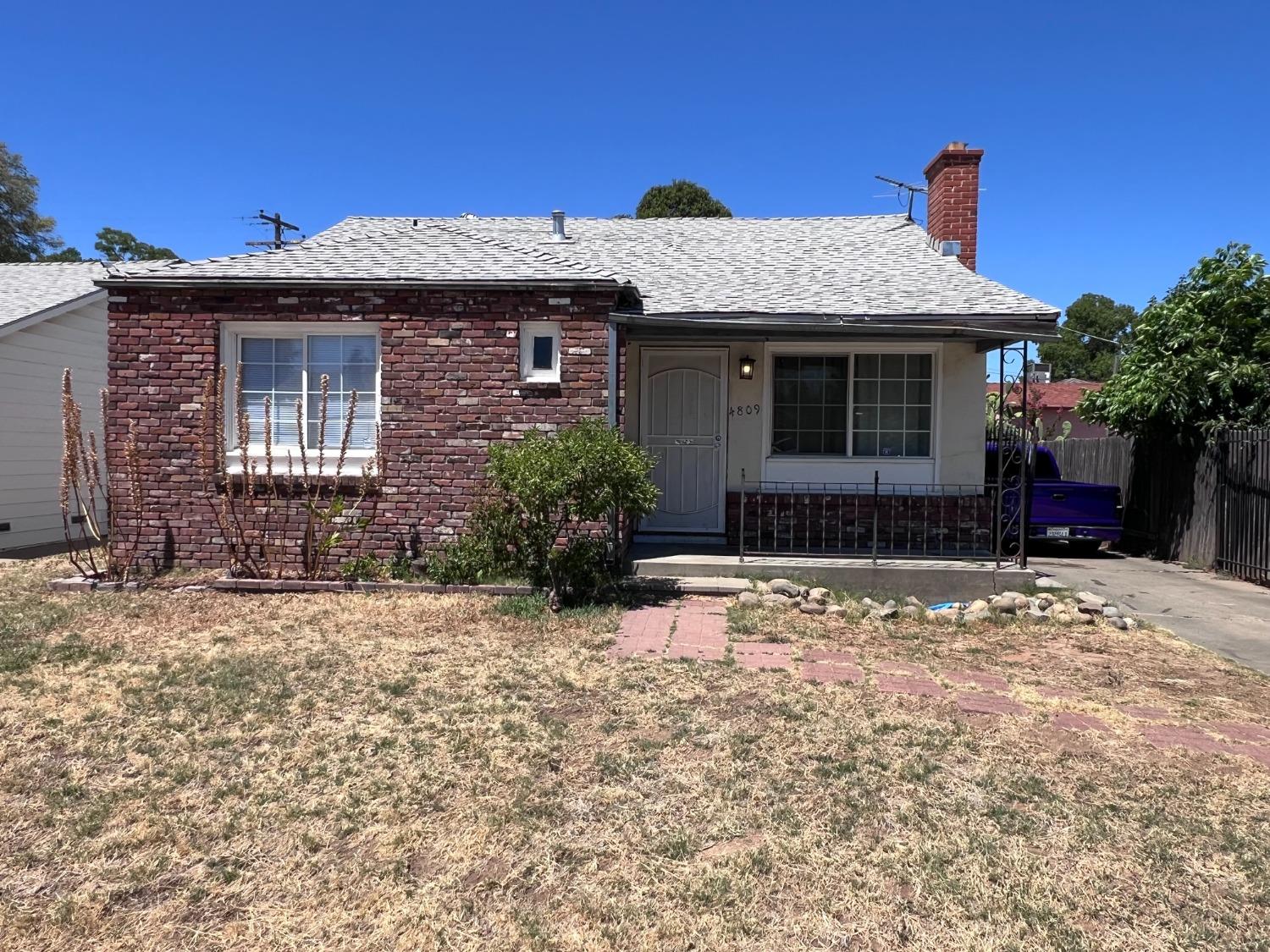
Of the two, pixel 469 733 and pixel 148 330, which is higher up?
pixel 148 330

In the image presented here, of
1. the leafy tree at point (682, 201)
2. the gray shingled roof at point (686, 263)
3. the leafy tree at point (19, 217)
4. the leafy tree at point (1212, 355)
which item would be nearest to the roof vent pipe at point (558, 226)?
the gray shingled roof at point (686, 263)

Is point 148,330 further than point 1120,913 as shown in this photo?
Yes

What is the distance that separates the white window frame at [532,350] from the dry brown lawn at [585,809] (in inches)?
128

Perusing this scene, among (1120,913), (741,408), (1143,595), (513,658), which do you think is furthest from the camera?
(741,408)

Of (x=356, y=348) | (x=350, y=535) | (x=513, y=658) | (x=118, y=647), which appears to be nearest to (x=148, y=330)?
(x=356, y=348)

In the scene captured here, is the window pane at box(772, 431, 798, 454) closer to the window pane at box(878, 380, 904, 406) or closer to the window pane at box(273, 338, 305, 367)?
the window pane at box(878, 380, 904, 406)

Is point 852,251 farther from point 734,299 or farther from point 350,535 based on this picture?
point 350,535

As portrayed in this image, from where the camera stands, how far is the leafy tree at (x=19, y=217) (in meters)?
32.4

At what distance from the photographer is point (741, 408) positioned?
33.5 feet

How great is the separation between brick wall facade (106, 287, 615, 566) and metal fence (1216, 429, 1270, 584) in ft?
26.9

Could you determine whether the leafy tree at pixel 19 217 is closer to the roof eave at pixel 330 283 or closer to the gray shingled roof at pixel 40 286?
the gray shingled roof at pixel 40 286

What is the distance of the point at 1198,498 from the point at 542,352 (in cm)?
946

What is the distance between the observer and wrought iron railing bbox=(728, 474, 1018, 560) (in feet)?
31.9

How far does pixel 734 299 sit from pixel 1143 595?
560 centimetres
